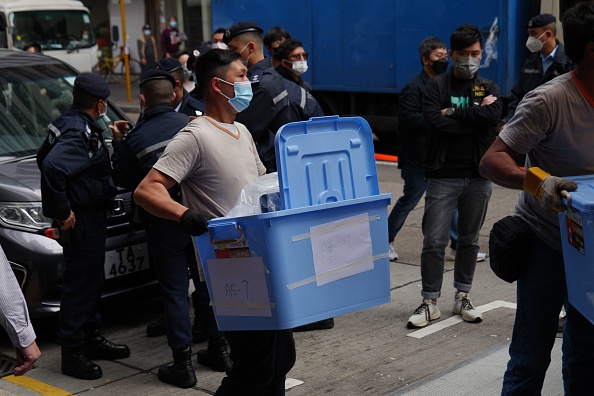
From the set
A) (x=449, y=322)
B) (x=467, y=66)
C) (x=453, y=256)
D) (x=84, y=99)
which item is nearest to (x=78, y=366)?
(x=84, y=99)

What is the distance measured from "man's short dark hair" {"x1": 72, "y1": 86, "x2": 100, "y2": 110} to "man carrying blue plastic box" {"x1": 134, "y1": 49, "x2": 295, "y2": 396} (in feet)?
4.12

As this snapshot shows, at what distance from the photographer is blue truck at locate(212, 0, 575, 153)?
12812 millimetres

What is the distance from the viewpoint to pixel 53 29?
22.4 m

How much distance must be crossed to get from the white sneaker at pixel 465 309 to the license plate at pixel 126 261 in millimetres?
2019

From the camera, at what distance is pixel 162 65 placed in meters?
6.04

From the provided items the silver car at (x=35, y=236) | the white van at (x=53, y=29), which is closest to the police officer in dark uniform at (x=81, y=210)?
the silver car at (x=35, y=236)

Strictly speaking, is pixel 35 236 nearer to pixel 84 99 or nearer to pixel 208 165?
pixel 84 99

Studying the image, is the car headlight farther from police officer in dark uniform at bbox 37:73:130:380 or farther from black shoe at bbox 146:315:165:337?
black shoe at bbox 146:315:165:337

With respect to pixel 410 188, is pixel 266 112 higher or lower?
higher

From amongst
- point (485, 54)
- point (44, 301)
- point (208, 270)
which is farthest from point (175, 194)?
point (485, 54)

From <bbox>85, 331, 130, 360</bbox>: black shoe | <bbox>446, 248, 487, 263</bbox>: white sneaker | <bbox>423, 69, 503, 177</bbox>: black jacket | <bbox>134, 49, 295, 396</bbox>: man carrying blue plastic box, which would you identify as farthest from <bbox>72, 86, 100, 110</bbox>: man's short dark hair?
<bbox>446, 248, 487, 263</bbox>: white sneaker

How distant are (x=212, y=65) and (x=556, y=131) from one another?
5.23ft

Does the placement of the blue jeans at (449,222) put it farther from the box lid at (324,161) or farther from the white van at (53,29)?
the white van at (53,29)

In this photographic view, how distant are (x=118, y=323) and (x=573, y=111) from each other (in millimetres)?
3857
